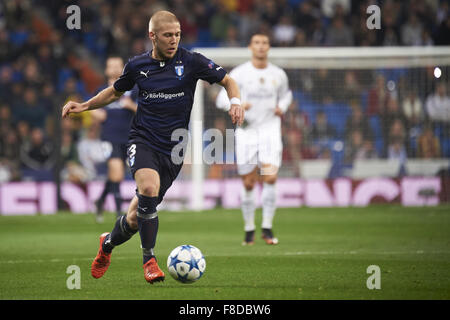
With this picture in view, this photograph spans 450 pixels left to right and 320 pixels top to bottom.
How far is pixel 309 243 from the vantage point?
10.7 meters

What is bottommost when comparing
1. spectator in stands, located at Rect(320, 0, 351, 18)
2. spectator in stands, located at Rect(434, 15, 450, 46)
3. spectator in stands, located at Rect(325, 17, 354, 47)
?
spectator in stands, located at Rect(434, 15, 450, 46)

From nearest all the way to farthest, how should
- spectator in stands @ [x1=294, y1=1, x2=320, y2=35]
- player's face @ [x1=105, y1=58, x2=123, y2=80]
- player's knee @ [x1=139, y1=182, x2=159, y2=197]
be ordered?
player's knee @ [x1=139, y1=182, x2=159, y2=197] < player's face @ [x1=105, y1=58, x2=123, y2=80] < spectator in stands @ [x1=294, y1=1, x2=320, y2=35]

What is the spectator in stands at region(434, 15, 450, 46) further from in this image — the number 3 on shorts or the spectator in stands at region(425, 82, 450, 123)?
the number 3 on shorts

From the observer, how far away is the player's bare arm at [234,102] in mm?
7073

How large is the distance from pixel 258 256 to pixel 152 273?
2.51 meters

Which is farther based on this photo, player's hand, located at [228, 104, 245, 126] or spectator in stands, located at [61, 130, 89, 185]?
spectator in stands, located at [61, 130, 89, 185]

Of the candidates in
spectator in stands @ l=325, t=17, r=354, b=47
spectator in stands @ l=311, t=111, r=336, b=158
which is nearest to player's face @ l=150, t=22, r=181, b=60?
spectator in stands @ l=311, t=111, r=336, b=158

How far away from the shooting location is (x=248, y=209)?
1072cm

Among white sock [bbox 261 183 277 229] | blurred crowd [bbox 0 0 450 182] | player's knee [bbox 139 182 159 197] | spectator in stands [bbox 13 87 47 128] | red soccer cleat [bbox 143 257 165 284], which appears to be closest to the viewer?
red soccer cleat [bbox 143 257 165 284]

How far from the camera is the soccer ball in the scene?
22.7 ft

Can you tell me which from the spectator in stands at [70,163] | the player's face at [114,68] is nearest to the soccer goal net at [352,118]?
the spectator in stands at [70,163]

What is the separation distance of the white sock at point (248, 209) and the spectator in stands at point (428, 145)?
21.9 ft

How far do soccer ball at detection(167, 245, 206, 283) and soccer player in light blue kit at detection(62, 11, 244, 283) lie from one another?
23cm
